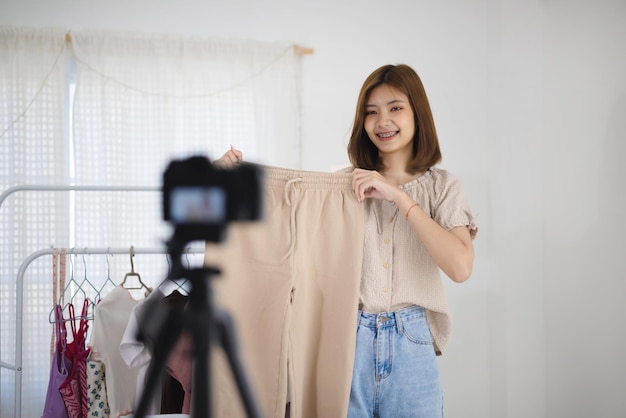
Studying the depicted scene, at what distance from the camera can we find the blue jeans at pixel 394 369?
3.80 ft

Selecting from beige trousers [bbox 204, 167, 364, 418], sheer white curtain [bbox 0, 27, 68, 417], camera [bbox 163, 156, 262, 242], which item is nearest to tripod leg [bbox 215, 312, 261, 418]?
camera [bbox 163, 156, 262, 242]

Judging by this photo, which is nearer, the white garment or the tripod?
the tripod

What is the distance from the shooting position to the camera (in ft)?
2.10

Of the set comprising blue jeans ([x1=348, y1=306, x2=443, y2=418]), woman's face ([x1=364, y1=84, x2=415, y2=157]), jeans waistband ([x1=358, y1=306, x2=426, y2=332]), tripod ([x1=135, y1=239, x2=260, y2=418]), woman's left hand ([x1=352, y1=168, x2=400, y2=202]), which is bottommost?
blue jeans ([x1=348, y1=306, x2=443, y2=418])

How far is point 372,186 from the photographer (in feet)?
3.92

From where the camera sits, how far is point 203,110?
2.65m

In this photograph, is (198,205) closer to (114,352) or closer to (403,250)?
(403,250)

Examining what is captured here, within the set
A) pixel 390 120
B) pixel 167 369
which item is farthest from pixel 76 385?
pixel 390 120

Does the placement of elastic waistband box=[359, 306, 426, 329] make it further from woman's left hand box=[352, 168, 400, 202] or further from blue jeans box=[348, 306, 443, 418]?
woman's left hand box=[352, 168, 400, 202]

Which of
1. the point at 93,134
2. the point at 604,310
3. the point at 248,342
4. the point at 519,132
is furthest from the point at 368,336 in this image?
the point at 93,134

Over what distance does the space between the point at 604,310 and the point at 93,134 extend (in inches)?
91.3

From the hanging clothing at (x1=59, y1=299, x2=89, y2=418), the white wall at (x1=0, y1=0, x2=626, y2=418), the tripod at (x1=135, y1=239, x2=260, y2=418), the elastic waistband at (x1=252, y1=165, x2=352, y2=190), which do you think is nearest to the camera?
the tripod at (x1=135, y1=239, x2=260, y2=418)

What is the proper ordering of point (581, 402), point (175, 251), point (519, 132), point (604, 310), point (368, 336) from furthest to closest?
point (519, 132)
point (581, 402)
point (604, 310)
point (368, 336)
point (175, 251)

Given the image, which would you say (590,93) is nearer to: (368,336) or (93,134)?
(368,336)
